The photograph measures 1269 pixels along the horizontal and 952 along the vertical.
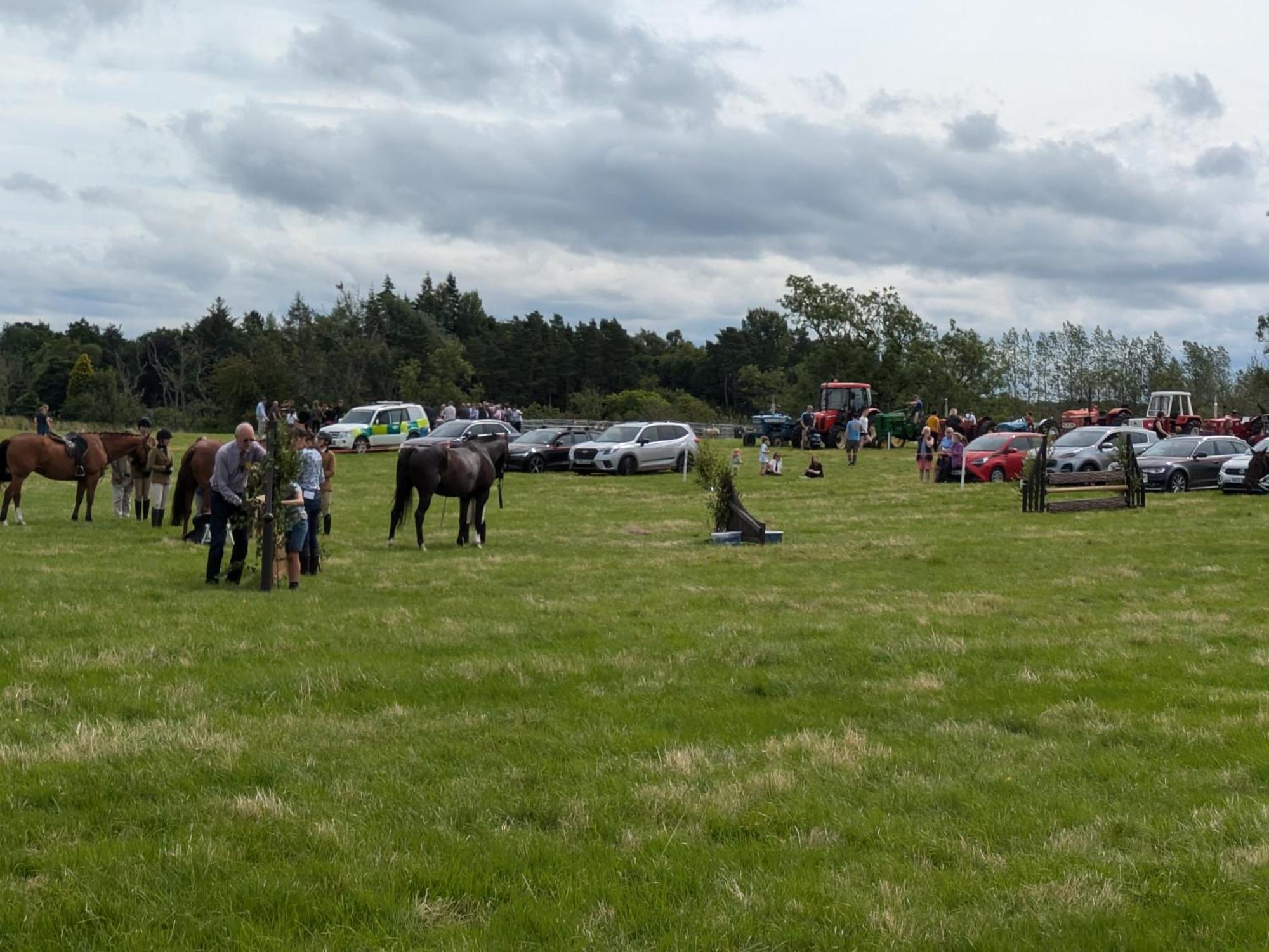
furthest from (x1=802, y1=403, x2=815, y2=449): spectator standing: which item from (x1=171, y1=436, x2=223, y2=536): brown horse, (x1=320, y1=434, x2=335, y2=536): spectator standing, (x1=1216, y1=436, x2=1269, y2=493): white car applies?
(x1=171, y1=436, x2=223, y2=536): brown horse

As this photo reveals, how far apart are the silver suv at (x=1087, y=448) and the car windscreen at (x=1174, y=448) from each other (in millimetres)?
480

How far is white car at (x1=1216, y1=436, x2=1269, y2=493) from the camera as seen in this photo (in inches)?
1196

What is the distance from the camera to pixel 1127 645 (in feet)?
35.6

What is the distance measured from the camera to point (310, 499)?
15.2m

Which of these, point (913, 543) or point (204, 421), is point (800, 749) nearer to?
point (913, 543)

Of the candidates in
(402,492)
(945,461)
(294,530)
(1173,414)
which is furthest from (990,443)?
(294,530)

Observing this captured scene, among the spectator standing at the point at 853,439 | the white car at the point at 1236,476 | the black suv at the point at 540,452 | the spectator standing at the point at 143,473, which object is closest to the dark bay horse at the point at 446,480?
the spectator standing at the point at 143,473

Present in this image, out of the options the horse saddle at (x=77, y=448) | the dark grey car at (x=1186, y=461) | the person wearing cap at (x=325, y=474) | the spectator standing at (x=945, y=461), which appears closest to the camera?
the person wearing cap at (x=325, y=474)

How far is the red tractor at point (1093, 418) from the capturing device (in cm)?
5050

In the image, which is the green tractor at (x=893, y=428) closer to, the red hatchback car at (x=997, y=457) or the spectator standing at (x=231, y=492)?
the red hatchback car at (x=997, y=457)

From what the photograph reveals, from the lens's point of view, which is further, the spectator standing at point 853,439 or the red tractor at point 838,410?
the red tractor at point 838,410

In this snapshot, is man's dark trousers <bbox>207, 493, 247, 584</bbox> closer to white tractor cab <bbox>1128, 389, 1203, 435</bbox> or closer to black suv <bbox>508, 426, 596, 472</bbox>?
black suv <bbox>508, 426, 596, 472</bbox>

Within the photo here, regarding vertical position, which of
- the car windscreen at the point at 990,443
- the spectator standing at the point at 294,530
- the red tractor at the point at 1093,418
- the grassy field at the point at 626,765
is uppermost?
the red tractor at the point at 1093,418

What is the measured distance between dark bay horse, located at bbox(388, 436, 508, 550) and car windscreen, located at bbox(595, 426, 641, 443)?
61.4ft
